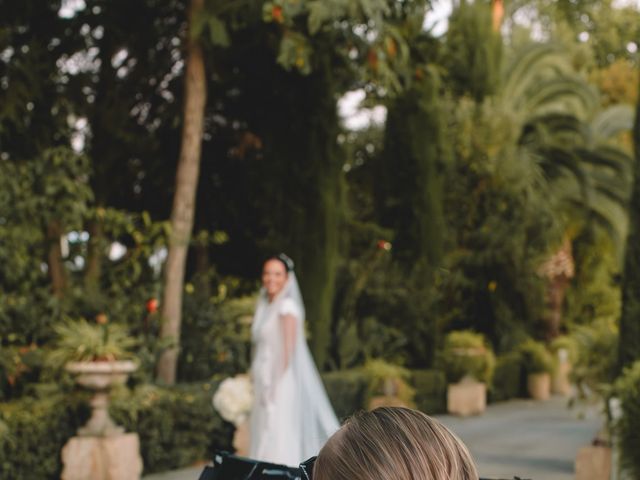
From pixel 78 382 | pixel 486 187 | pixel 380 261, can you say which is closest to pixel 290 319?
pixel 78 382

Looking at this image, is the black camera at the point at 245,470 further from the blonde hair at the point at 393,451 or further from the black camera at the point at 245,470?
the blonde hair at the point at 393,451

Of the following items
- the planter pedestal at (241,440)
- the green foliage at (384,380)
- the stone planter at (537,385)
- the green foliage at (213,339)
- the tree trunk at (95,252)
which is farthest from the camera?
the stone planter at (537,385)

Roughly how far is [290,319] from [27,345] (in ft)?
11.4

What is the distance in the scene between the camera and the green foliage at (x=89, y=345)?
8.95 meters

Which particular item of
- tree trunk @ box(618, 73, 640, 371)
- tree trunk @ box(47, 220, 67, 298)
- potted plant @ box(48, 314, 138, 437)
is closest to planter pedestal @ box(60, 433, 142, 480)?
potted plant @ box(48, 314, 138, 437)

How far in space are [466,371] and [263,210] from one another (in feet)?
16.8

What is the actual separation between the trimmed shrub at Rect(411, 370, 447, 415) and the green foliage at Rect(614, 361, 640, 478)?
752 centimetres

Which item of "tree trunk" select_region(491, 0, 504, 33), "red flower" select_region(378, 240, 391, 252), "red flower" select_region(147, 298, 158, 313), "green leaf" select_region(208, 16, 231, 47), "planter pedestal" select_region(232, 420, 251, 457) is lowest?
"planter pedestal" select_region(232, 420, 251, 457)

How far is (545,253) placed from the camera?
1930cm

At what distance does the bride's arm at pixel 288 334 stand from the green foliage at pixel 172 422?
2.17 meters

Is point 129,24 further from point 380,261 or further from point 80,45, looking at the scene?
point 380,261

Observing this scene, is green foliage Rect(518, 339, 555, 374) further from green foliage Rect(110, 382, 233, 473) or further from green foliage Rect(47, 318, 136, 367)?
green foliage Rect(47, 318, 136, 367)

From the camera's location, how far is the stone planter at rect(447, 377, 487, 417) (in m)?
15.8

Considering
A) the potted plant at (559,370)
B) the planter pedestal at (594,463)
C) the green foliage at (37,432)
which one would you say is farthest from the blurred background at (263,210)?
the planter pedestal at (594,463)
